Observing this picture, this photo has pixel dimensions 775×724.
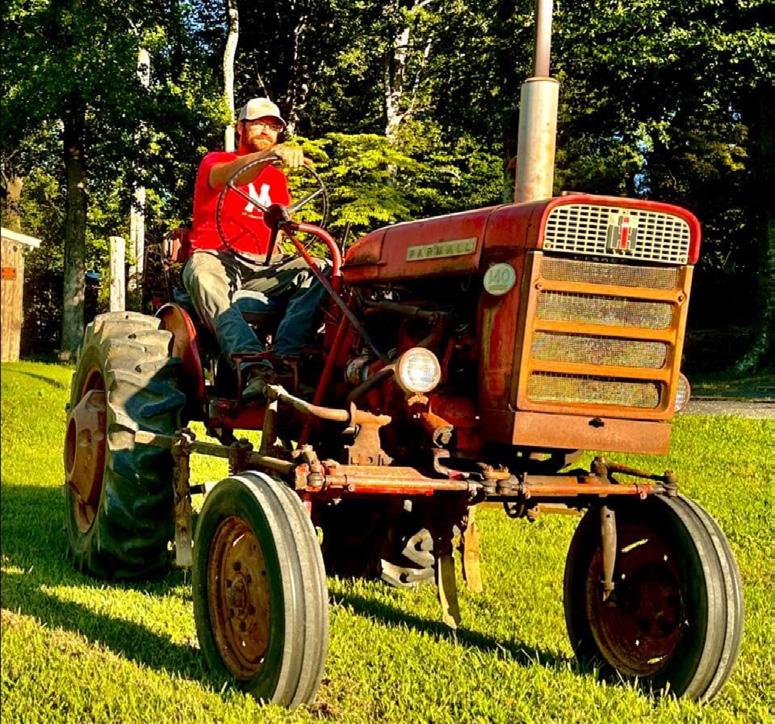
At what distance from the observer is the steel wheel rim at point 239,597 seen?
10.8 feet

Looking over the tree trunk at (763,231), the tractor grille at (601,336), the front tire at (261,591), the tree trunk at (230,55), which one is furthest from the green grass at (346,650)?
the tree trunk at (763,231)

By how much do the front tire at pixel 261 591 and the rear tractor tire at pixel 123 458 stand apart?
105 cm

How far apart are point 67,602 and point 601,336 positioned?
2.40 metres

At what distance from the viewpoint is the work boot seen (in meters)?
4.32

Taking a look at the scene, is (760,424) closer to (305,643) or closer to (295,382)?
(295,382)

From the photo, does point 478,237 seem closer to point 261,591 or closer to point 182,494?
point 261,591

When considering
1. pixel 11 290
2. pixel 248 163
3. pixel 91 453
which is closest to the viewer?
pixel 11 290

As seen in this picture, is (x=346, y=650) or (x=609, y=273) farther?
(x=346, y=650)

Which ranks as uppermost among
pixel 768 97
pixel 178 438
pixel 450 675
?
pixel 768 97

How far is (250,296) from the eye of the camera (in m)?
4.91

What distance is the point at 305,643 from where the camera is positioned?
3072 mm

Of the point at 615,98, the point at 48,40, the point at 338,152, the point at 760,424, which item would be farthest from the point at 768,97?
the point at 48,40

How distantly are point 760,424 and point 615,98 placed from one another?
7956 mm

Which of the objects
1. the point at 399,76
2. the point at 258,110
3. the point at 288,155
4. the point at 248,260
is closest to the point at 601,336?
the point at 288,155
